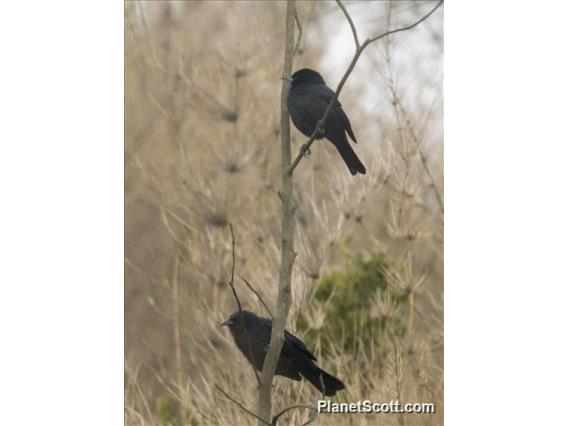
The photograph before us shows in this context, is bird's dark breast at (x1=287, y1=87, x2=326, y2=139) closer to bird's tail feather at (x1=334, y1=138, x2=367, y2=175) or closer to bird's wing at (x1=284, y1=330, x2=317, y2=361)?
bird's tail feather at (x1=334, y1=138, x2=367, y2=175)

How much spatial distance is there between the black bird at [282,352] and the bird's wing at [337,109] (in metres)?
1.22

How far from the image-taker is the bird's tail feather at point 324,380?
216 inches

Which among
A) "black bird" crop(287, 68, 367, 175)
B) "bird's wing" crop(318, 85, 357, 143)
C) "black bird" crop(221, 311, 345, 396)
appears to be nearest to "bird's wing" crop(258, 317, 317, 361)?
"black bird" crop(221, 311, 345, 396)

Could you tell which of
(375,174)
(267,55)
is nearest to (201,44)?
Answer: (267,55)

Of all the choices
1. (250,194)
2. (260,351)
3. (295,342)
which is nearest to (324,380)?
(295,342)

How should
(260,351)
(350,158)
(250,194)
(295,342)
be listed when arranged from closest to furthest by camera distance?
1. (260,351)
2. (295,342)
3. (350,158)
4. (250,194)

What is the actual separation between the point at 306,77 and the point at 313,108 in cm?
21

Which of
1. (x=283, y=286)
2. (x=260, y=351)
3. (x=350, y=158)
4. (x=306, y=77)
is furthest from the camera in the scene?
(x=350, y=158)

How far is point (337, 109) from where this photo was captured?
5820 mm

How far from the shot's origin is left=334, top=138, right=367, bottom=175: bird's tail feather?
5.94 m

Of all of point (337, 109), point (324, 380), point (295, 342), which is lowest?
point (324, 380)

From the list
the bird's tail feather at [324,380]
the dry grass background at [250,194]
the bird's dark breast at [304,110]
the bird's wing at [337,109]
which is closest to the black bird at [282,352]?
the bird's tail feather at [324,380]

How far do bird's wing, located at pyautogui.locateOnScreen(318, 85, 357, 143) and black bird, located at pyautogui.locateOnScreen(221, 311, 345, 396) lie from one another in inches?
48.0

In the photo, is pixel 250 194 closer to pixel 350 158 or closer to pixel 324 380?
pixel 350 158
